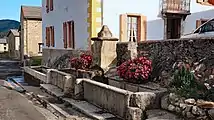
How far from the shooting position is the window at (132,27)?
575 inches

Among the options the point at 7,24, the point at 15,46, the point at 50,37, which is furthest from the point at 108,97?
the point at 7,24

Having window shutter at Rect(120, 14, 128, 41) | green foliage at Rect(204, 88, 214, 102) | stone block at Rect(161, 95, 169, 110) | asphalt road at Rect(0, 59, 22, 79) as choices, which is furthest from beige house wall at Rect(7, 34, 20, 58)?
green foliage at Rect(204, 88, 214, 102)

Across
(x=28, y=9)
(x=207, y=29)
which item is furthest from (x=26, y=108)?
(x=28, y=9)

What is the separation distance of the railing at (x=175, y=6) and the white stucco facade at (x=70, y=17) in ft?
14.3

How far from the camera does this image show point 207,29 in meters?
11.7

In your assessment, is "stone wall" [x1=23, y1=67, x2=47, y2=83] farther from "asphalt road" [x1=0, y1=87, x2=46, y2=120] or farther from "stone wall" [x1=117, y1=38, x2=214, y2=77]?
"stone wall" [x1=117, y1=38, x2=214, y2=77]

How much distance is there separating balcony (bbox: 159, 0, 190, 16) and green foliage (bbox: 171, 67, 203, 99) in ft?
30.6

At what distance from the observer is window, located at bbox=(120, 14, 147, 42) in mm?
14617

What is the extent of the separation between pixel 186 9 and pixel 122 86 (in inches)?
390

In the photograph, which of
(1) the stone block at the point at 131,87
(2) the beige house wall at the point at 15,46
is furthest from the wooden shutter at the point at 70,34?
(2) the beige house wall at the point at 15,46

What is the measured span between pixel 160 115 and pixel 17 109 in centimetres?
467

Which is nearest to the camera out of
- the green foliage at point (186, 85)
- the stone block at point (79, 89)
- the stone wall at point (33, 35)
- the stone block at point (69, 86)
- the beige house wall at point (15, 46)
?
the green foliage at point (186, 85)

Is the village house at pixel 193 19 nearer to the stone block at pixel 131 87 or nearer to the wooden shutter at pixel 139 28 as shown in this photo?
the wooden shutter at pixel 139 28

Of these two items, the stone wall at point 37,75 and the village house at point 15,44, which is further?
the village house at point 15,44
